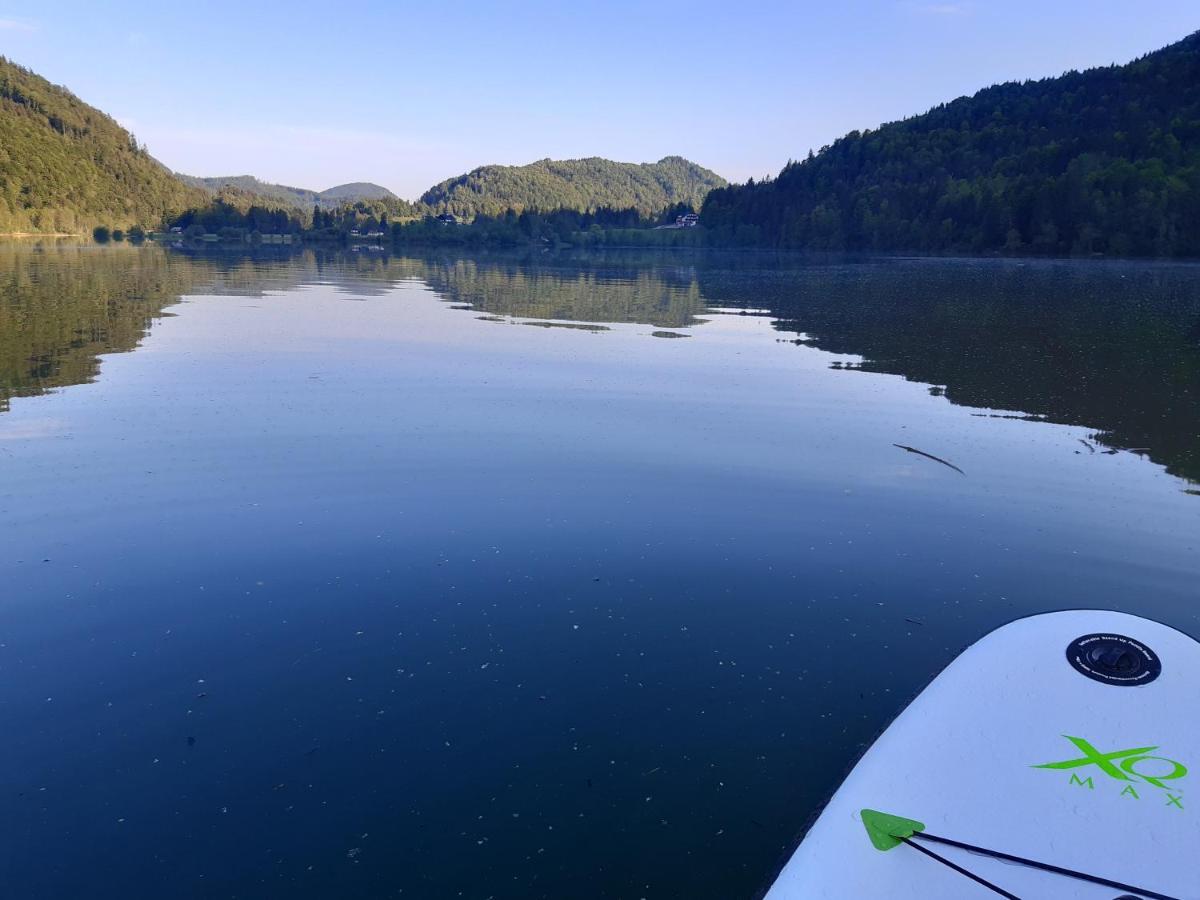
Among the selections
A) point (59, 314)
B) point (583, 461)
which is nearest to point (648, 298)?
point (59, 314)

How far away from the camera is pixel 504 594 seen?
8773 mm

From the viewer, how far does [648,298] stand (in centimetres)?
4734

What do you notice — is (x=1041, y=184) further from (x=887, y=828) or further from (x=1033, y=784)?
(x=887, y=828)

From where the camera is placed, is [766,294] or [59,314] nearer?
[59,314]

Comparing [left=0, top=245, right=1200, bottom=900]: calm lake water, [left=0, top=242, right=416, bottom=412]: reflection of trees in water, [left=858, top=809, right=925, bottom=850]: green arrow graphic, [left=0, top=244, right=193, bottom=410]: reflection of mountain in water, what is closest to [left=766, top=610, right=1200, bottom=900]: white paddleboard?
[left=858, top=809, right=925, bottom=850]: green arrow graphic

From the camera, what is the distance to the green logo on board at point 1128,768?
4.86 m

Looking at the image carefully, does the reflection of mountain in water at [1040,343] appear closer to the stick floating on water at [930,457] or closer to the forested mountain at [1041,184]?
the stick floating on water at [930,457]

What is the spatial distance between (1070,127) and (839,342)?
586 feet

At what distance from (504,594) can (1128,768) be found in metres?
5.92

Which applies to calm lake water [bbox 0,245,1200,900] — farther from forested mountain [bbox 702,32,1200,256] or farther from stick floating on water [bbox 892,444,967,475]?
forested mountain [bbox 702,32,1200,256]

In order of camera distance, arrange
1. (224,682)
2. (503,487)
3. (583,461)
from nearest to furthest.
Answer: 1. (224,682)
2. (503,487)
3. (583,461)

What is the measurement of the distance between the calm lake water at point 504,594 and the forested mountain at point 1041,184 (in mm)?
105365

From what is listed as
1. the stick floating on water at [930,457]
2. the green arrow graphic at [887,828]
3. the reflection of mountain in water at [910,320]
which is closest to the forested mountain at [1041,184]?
the reflection of mountain in water at [910,320]

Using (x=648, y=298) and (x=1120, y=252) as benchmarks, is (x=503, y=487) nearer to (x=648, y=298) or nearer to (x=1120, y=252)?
(x=648, y=298)
